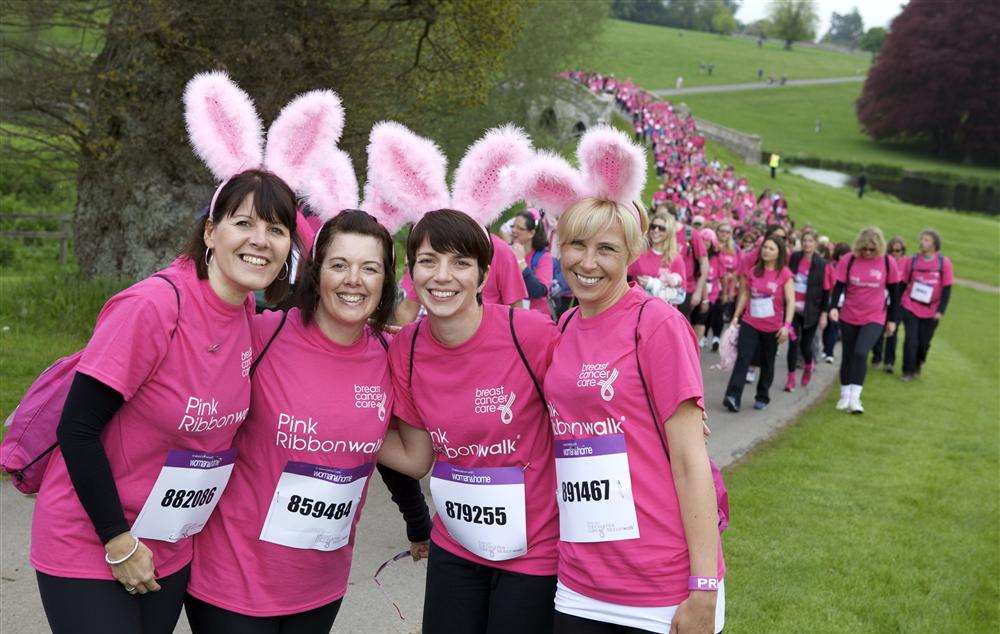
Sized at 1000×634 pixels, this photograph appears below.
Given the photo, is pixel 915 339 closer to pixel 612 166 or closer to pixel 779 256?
pixel 779 256

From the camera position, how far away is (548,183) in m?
3.32

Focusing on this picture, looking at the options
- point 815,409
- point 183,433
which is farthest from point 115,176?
point 183,433

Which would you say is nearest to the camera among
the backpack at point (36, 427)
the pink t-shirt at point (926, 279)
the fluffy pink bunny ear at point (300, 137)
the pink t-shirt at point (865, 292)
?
the backpack at point (36, 427)

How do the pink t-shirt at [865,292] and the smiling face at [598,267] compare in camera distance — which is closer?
the smiling face at [598,267]

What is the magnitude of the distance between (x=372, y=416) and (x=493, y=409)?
411 millimetres

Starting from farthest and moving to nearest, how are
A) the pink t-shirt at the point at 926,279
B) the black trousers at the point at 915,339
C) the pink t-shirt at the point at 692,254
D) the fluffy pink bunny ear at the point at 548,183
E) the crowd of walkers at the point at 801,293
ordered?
1. the black trousers at the point at 915,339
2. the pink t-shirt at the point at 926,279
3. the pink t-shirt at the point at 692,254
4. the crowd of walkers at the point at 801,293
5. the fluffy pink bunny ear at the point at 548,183

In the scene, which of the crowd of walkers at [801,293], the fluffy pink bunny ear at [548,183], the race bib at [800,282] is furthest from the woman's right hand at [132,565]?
the race bib at [800,282]

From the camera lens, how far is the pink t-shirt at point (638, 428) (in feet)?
9.16

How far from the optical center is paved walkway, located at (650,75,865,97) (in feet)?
270

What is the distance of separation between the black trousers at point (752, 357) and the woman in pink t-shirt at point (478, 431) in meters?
7.89

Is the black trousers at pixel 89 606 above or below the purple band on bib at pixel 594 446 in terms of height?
below

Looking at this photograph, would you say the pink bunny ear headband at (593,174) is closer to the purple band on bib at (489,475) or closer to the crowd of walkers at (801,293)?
the purple band on bib at (489,475)

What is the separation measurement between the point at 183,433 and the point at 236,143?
1116mm

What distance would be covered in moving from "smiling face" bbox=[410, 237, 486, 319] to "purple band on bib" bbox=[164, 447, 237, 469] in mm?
829
